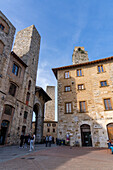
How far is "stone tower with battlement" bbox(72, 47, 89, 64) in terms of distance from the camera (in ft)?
91.5

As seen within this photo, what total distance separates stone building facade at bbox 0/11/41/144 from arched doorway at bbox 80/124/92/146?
303 inches

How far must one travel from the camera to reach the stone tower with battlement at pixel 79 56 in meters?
27.9

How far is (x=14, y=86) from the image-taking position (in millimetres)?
15477

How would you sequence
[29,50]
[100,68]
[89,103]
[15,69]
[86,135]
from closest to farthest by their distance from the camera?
[86,135]
[15,69]
[89,103]
[100,68]
[29,50]

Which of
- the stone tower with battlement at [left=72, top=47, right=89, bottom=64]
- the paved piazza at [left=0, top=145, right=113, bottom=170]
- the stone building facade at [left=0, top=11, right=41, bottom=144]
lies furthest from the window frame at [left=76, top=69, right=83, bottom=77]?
the paved piazza at [left=0, top=145, right=113, bottom=170]

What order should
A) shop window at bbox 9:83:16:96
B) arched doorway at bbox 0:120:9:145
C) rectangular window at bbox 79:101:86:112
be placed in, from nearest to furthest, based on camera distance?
1. arched doorway at bbox 0:120:9:145
2. shop window at bbox 9:83:16:96
3. rectangular window at bbox 79:101:86:112

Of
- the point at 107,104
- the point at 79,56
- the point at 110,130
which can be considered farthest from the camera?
the point at 79,56

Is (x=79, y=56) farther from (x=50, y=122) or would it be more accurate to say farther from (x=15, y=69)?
(x=50, y=122)

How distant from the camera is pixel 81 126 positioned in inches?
625

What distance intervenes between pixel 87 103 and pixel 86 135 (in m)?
4.30

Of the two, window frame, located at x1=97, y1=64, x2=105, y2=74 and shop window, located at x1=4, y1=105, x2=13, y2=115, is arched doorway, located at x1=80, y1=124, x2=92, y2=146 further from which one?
shop window, located at x1=4, y1=105, x2=13, y2=115

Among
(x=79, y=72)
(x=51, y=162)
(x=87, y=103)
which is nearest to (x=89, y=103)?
(x=87, y=103)

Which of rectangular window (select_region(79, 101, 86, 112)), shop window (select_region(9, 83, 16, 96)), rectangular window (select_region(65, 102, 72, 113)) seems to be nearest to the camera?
shop window (select_region(9, 83, 16, 96))

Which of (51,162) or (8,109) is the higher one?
(8,109)
